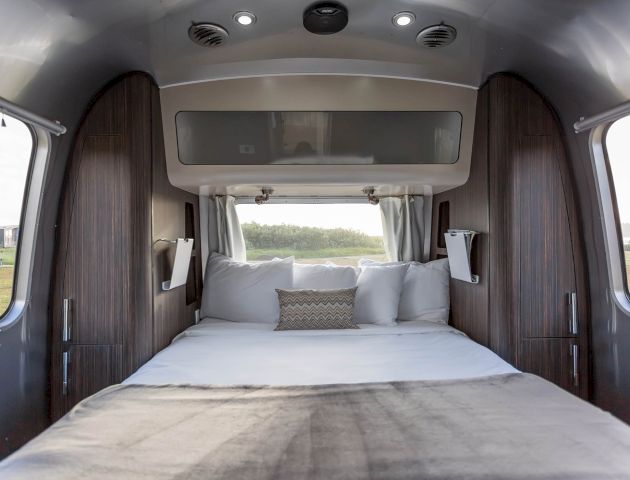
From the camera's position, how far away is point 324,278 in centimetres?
278

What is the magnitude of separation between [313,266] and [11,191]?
5.55 feet

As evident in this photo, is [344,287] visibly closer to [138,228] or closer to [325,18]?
[138,228]

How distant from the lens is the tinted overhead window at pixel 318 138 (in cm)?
234

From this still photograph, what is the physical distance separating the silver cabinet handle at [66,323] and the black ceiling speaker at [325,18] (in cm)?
167

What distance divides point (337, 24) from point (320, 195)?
4.93ft

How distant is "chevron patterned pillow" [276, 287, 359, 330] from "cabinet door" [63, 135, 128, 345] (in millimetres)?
911

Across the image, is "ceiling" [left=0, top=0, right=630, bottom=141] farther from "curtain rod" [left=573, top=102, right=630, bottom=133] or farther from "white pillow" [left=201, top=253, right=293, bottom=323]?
"white pillow" [left=201, top=253, right=293, bottom=323]

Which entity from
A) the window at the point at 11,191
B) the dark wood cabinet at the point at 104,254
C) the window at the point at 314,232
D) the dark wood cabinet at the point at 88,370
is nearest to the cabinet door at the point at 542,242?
the window at the point at 314,232

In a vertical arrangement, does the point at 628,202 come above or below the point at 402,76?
below

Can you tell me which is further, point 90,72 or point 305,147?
point 305,147

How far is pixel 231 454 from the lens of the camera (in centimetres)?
107

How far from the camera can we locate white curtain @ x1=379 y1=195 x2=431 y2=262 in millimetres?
3057

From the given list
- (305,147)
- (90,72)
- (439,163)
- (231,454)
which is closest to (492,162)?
(439,163)

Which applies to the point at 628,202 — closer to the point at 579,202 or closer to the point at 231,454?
the point at 579,202
